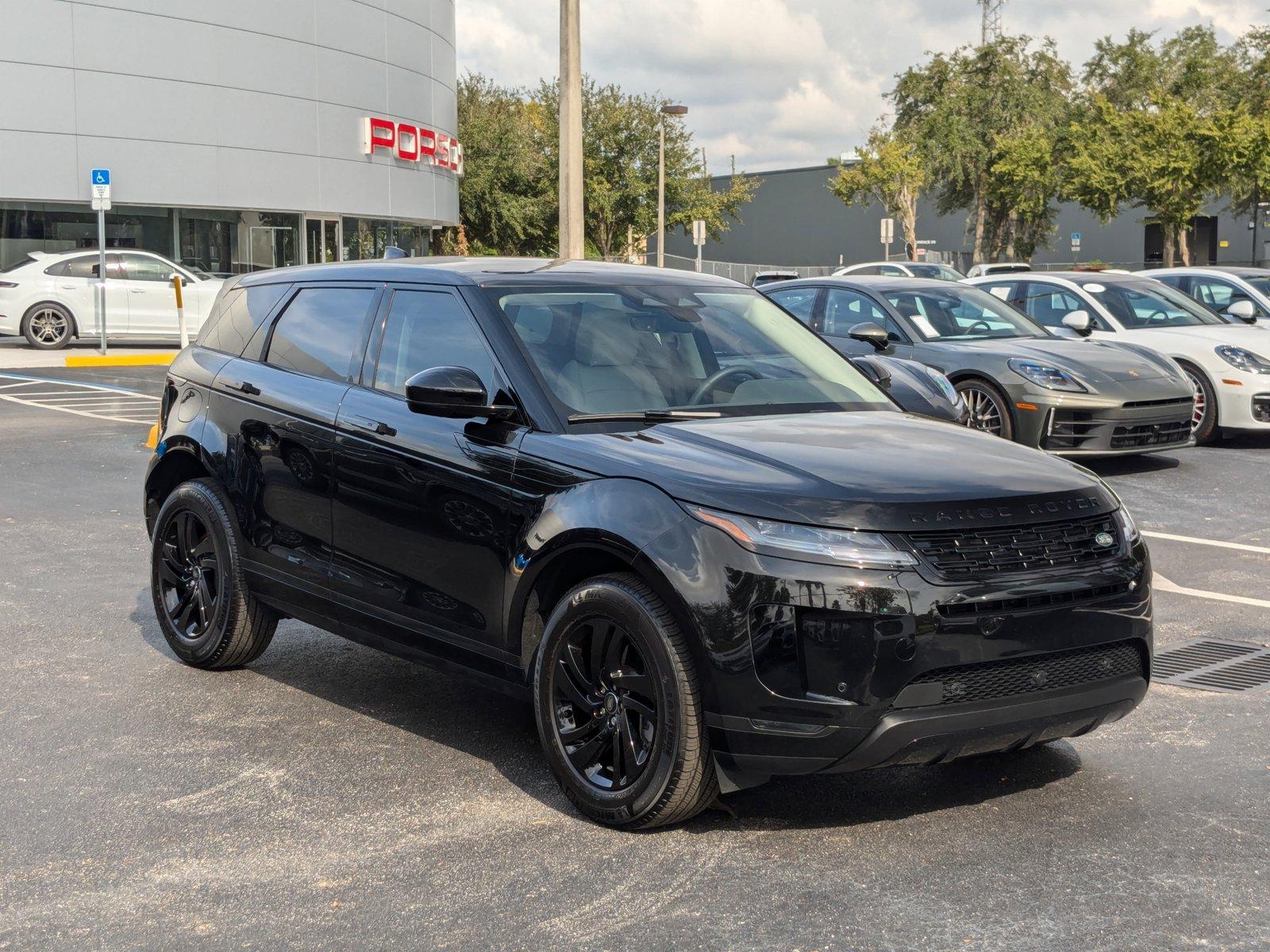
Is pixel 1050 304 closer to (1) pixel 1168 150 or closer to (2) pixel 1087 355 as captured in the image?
(2) pixel 1087 355

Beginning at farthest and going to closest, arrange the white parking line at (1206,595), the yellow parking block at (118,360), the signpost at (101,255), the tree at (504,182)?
1. the tree at (504,182)
2. the signpost at (101,255)
3. the yellow parking block at (118,360)
4. the white parking line at (1206,595)

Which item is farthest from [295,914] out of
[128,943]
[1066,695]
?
[1066,695]

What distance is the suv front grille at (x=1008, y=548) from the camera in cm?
408

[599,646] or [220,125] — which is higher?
[220,125]

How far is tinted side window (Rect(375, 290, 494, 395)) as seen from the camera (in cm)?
521

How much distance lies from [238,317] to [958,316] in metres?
7.73

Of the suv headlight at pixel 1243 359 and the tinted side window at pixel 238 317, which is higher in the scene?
the tinted side window at pixel 238 317

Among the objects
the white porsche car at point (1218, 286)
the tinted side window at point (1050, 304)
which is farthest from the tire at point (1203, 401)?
the white porsche car at point (1218, 286)

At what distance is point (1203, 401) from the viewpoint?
1377cm

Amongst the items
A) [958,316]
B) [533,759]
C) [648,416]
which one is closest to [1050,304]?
[958,316]

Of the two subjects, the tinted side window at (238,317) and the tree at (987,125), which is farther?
the tree at (987,125)

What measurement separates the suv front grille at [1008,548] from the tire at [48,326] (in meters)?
24.5

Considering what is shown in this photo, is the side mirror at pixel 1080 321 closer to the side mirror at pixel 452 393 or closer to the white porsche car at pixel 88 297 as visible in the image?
the side mirror at pixel 452 393

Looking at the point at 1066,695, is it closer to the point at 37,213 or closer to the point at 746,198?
the point at 37,213
